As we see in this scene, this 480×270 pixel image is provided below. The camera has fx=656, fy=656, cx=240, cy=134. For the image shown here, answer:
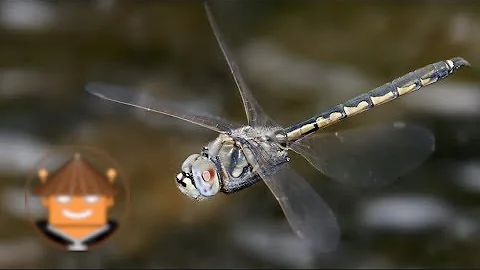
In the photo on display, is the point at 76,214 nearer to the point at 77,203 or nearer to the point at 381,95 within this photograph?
the point at 77,203

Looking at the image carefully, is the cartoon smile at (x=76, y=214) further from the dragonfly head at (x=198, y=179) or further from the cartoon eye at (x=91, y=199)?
the dragonfly head at (x=198, y=179)

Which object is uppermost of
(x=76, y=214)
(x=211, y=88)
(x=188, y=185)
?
(x=211, y=88)

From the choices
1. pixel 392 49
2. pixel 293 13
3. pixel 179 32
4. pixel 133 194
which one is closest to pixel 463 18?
pixel 392 49

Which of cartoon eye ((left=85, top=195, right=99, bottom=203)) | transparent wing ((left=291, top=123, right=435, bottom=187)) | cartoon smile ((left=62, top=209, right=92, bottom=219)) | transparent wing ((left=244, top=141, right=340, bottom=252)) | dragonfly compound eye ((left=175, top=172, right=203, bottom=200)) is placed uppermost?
cartoon eye ((left=85, top=195, right=99, bottom=203))

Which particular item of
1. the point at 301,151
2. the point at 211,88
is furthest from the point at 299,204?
the point at 211,88

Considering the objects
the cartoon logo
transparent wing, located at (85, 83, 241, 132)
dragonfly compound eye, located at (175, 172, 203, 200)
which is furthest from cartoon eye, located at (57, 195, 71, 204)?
dragonfly compound eye, located at (175, 172, 203, 200)

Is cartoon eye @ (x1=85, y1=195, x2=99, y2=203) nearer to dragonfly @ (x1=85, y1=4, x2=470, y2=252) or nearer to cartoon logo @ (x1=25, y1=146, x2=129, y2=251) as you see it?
cartoon logo @ (x1=25, y1=146, x2=129, y2=251)

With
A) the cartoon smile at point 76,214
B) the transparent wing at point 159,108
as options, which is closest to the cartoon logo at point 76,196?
the cartoon smile at point 76,214
